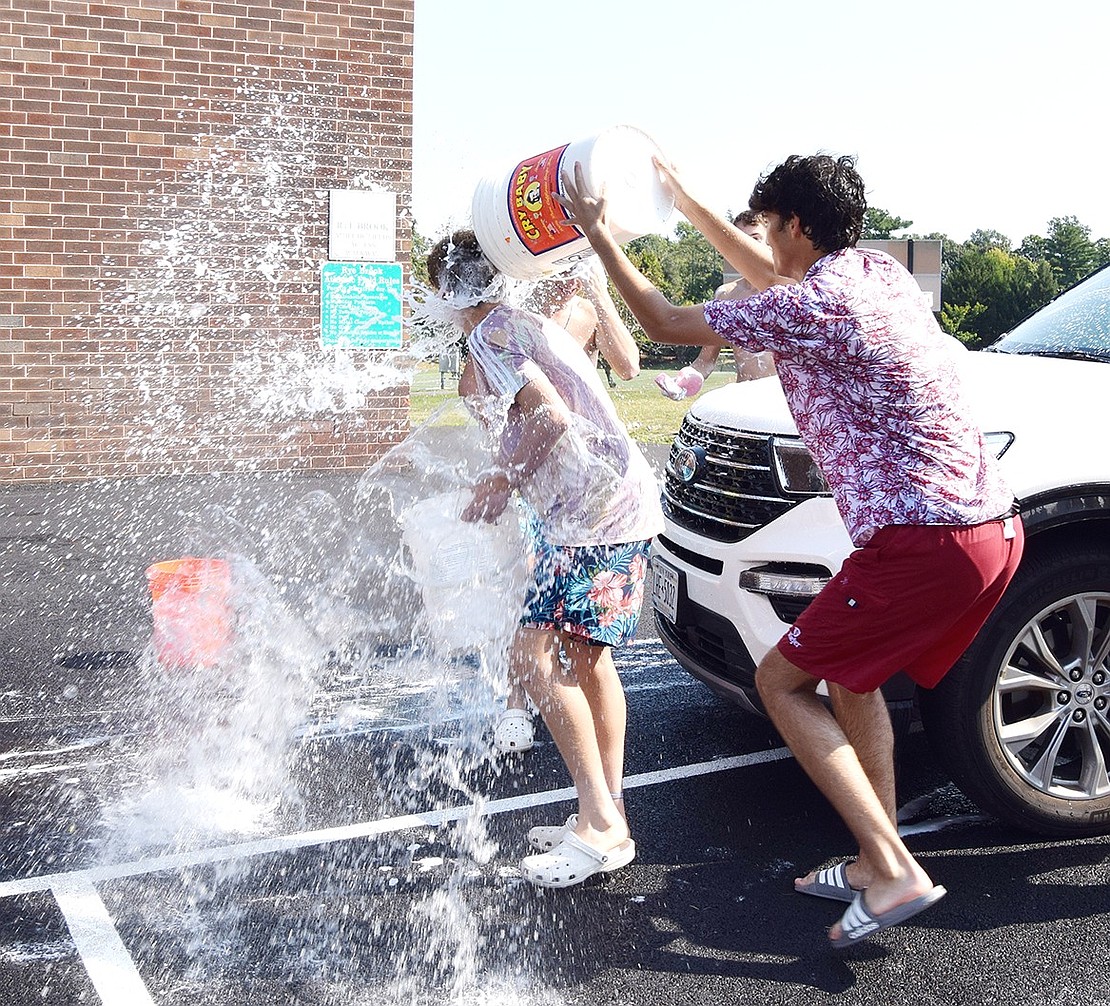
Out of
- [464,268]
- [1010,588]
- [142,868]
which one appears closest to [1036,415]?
[1010,588]

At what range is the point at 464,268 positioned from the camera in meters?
3.74

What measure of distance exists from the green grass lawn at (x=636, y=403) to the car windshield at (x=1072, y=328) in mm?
1489

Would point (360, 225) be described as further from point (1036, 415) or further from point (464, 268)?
point (1036, 415)

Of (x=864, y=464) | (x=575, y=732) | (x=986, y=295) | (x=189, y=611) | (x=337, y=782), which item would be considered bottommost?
(x=986, y=295)

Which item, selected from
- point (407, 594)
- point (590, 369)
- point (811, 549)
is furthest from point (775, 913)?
point (407, 594)

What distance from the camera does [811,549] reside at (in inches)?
145

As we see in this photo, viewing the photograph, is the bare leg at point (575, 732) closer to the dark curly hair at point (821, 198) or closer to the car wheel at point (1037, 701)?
the car wheel at point (1037, 701)

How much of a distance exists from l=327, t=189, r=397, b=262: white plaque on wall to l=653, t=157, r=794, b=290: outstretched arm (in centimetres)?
967

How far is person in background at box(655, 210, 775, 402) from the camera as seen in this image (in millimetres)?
5316

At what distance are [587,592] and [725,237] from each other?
1.14m

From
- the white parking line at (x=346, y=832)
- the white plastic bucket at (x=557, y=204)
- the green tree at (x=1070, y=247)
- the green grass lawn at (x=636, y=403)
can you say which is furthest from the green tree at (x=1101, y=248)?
the white plastic bucket at (x=557, y=204)

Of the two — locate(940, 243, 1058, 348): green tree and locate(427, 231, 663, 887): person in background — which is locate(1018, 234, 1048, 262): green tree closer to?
locate(940, 243, 1058, 348): green tree

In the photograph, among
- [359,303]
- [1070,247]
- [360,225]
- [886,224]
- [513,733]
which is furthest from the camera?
[886,224]

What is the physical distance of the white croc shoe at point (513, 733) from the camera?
4621 millimetres
